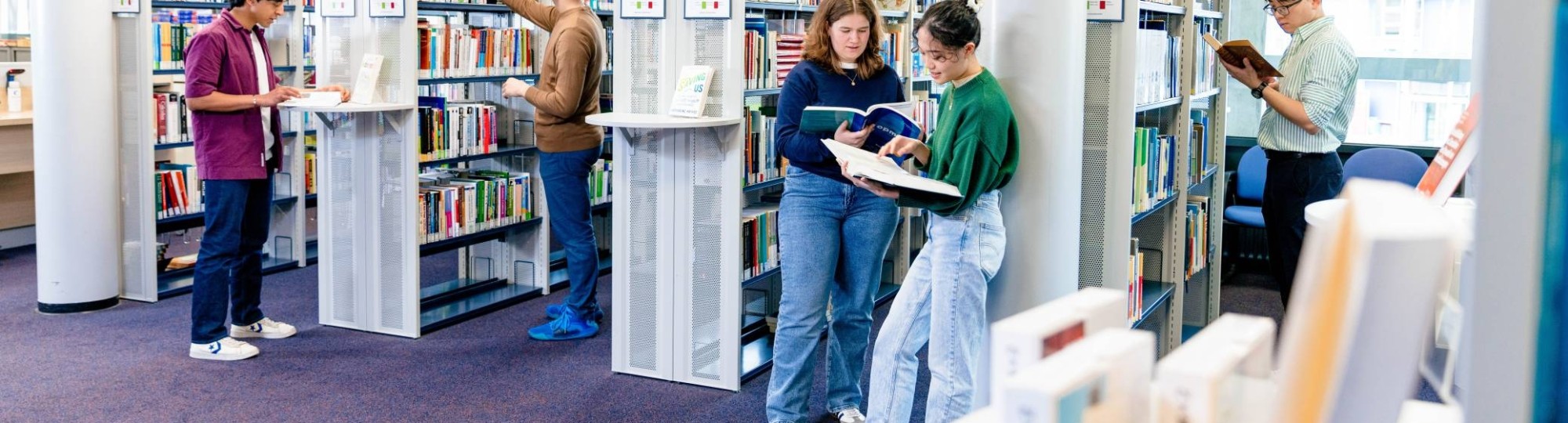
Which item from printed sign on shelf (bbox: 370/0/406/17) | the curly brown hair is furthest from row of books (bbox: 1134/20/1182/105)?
printed sign on shelf (bbox: 370/0/406/17)

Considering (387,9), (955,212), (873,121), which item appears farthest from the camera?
(387,9)

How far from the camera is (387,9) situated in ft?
17.5

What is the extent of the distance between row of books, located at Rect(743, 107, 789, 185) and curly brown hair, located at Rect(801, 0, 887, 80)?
110cm

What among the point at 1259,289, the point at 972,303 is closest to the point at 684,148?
the point at 972,303

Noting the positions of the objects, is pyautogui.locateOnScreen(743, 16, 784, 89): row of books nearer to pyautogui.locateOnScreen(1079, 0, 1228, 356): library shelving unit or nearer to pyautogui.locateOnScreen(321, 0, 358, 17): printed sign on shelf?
pyautogui.locateOnScreen(1079, 0, 1228, 356): library shelving unit

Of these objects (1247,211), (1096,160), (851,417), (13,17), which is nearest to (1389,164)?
(1247,211)

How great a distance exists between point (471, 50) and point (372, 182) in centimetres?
90

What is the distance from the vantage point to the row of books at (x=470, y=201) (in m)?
5.96

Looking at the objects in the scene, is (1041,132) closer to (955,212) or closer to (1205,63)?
(955,212)

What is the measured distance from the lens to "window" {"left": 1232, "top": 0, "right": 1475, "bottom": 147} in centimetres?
690

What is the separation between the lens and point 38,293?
6.00 metres

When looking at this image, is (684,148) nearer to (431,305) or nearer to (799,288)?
(799,288)

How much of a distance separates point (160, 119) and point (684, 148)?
331 cm

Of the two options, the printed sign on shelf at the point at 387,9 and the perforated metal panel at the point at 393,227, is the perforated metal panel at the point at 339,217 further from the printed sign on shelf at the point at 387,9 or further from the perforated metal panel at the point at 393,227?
the printed sign on shelf at the point at 387,9
